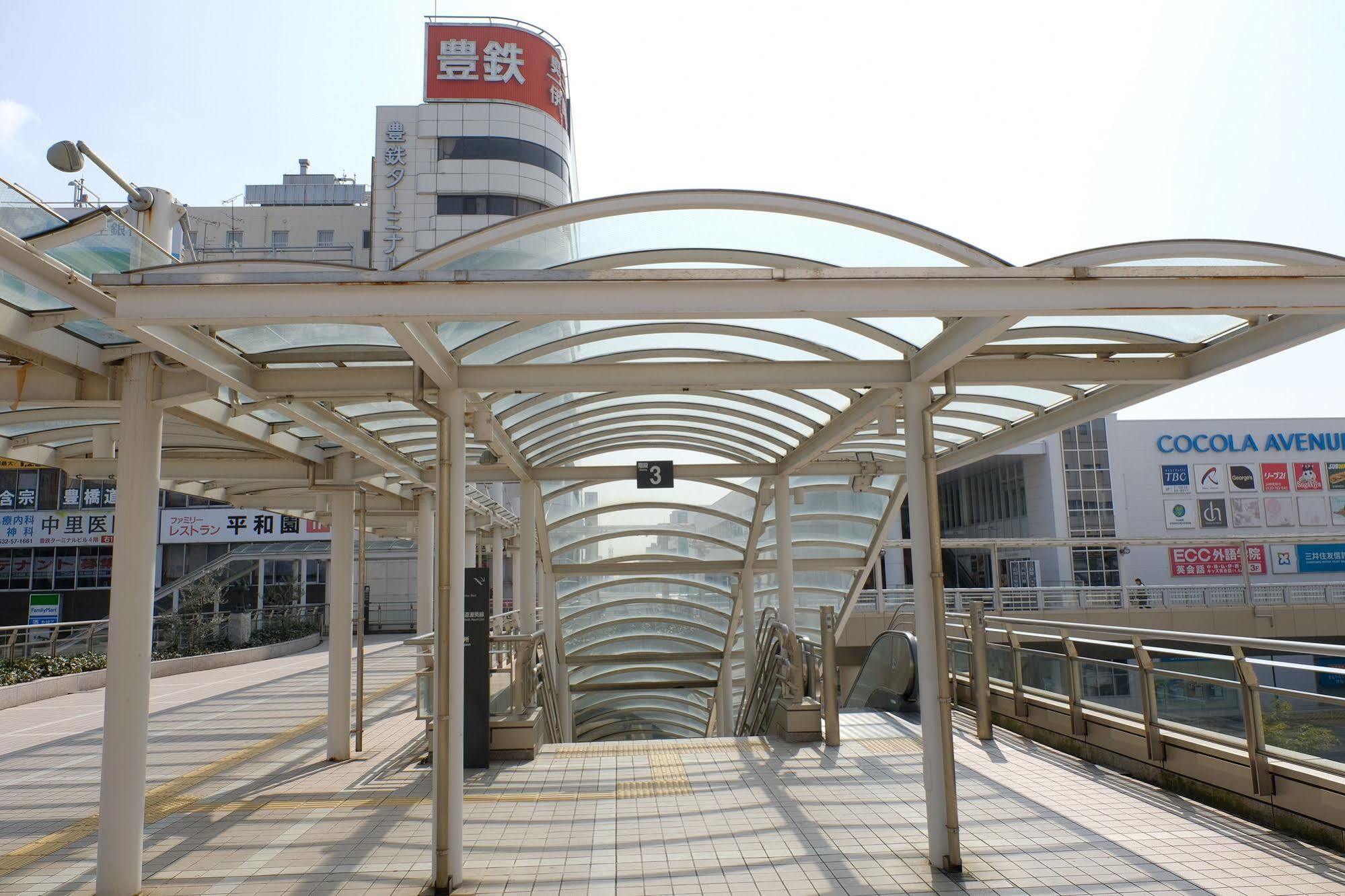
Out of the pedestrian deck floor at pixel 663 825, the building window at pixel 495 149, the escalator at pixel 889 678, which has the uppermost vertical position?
the building window at pixel 495 149

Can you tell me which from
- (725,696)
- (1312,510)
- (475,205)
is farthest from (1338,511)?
(475,205)

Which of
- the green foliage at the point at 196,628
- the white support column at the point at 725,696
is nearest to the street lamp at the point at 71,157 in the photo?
the white support column at the point at 725,696

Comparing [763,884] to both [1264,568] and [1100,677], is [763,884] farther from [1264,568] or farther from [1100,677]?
[1264,568]

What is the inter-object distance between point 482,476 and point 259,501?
414 centimetres

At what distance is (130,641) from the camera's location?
5.07m

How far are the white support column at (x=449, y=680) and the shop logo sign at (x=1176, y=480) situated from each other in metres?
42.0

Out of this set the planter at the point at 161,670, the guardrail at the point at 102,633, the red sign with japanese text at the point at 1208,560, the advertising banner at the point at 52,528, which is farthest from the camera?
the red sign with japanese text at the point at 1208,560

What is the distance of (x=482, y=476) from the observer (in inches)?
408

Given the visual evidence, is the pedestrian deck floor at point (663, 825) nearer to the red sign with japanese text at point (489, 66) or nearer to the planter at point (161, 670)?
the planter at point (161, 670)

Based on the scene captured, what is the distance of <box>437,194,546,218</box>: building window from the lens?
1443 inches

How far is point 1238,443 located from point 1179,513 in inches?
166

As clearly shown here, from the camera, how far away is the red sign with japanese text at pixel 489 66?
38031 millimetres

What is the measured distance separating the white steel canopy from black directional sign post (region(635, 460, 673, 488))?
1.35 ft

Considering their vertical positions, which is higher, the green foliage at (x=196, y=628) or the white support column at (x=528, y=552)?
the white support column at (x=528, y=552)
